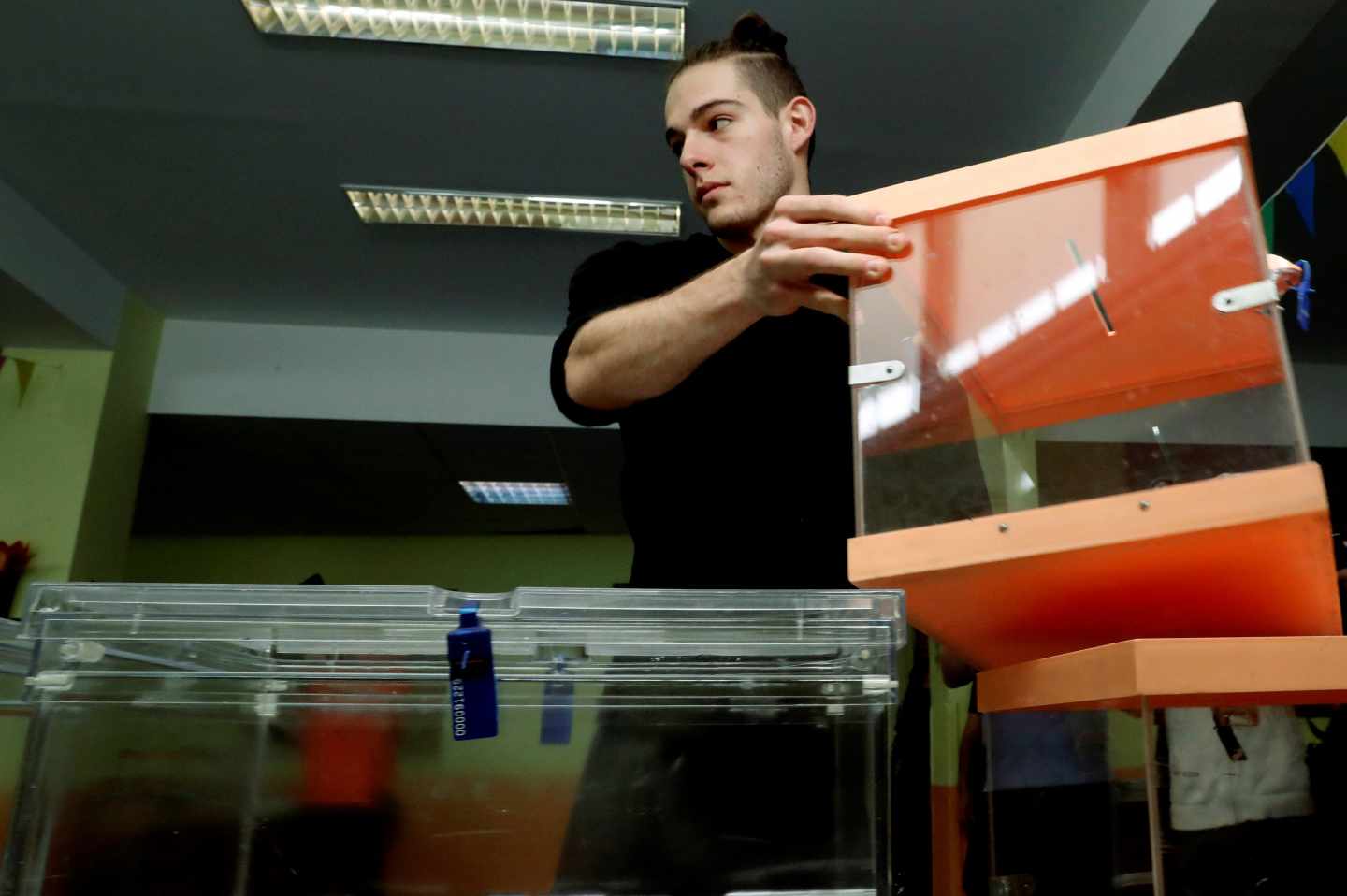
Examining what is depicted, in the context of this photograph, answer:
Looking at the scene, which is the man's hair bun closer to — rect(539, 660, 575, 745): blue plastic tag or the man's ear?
the man's ear

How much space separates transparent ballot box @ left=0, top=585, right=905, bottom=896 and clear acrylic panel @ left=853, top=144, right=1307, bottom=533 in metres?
0.12

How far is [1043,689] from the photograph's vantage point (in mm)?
550

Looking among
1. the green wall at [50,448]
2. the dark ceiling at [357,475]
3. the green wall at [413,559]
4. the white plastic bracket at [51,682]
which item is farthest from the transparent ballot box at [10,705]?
the green wall at [413,559]

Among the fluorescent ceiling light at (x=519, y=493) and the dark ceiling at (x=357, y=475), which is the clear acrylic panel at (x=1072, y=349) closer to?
the dark ceiling at (x=357, y=475)

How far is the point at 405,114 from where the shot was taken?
236 cm

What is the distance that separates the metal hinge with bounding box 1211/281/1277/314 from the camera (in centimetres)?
52

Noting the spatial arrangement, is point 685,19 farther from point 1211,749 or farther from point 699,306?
point 1211,749

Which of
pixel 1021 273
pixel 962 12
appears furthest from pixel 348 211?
pixel 1021 273

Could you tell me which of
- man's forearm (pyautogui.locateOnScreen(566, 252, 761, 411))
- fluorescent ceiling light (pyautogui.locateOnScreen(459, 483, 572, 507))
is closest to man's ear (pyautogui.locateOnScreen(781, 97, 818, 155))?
man's forearm (pyautogui.locateOnScreen(566, 252, 761, 411))

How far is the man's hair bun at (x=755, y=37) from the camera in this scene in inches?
46.9

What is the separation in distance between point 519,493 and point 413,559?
119 centimetres

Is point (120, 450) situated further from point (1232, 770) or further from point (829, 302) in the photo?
point (1232, 770)

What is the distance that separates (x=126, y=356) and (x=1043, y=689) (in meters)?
3.58

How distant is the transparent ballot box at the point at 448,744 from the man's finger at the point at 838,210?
0.24 m
